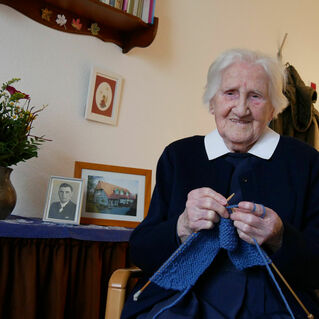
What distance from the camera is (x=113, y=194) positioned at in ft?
5.96

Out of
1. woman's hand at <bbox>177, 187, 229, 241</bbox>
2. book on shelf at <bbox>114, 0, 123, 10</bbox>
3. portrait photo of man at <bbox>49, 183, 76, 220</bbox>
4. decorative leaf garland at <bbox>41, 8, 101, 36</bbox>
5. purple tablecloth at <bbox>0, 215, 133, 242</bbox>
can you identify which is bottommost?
purple tablecloth at <bbox>0, 215, 133, 242</bbox>

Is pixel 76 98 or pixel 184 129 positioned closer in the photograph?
pixel 76 98

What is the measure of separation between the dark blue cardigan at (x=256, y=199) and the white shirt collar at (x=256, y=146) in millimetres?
17

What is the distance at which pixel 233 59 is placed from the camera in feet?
4.19

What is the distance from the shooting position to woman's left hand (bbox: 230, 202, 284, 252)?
0.90m

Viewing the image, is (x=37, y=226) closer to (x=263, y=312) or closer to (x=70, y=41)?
(x=263, y=312)

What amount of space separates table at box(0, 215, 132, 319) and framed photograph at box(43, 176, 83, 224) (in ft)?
0.51

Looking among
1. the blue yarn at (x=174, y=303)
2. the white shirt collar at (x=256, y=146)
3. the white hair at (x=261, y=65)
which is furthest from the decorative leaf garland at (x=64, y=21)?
the blue yarn at (x=174, y=303)

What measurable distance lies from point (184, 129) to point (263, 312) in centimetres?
152

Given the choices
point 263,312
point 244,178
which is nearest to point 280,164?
point 244,178

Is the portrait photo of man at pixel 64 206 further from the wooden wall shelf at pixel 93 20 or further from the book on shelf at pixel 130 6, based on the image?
the book on shelf at pixel 130 6

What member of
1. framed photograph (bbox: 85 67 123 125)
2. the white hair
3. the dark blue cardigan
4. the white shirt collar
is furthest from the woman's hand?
framed photograph (bbox: 85 67 123 125)

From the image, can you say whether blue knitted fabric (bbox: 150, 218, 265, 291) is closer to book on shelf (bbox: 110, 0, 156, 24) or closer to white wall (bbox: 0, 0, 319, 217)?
white wall (bbox: 0, 0, 319, 217)

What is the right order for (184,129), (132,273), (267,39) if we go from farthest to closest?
1. (267,39)
2. (184,129)
3. (132,273)
